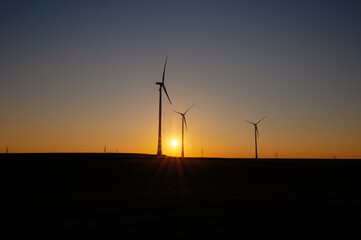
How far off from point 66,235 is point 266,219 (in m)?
6.01

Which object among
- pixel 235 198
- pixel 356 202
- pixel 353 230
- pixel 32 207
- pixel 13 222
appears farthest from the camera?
pixel 235 198

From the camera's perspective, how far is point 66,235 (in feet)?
22.7

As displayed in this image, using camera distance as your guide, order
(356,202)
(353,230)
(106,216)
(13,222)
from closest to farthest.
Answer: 1. (353,230)
2. (13,222)
3. (106,216)
4. (356,202)

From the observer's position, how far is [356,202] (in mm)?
12109

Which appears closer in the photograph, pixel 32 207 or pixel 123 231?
pixel 123 231

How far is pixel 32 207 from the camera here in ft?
34.6

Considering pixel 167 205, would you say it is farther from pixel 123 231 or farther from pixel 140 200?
pixel 123 231

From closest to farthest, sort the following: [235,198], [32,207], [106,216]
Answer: [106,216] < [32,207] < [235,198]

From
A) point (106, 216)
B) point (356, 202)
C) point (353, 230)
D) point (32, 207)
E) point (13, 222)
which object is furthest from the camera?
point (356, 202)

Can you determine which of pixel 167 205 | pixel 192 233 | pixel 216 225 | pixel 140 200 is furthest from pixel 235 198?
pixel 192 233

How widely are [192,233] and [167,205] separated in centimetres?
416

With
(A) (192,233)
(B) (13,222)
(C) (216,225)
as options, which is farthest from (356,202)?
(B) (13,222)

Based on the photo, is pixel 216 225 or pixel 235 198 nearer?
pixel 216 225

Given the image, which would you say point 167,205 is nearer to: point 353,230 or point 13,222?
point 13,222
